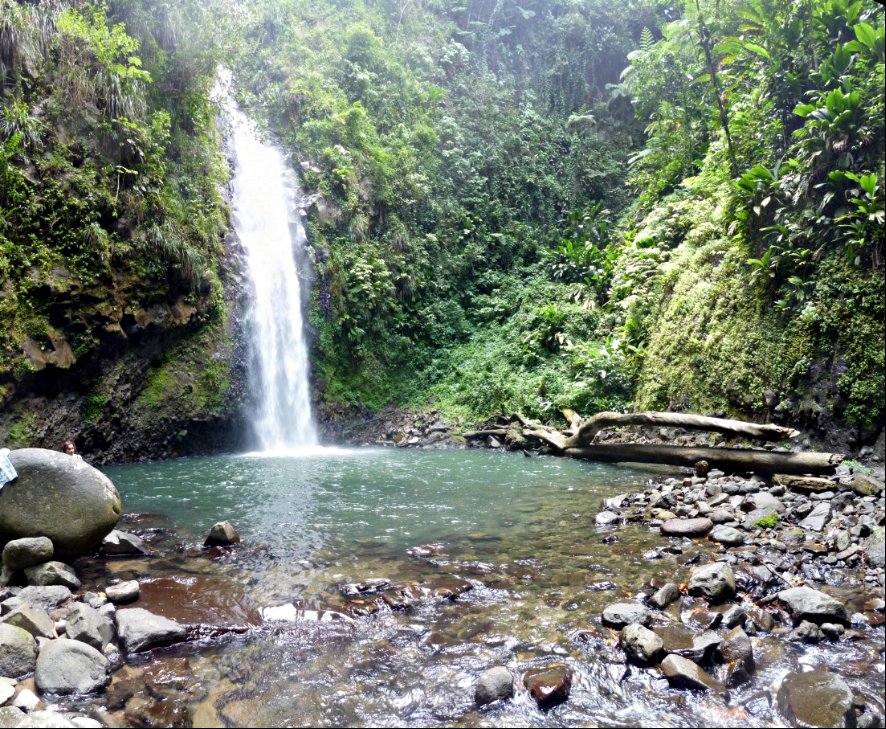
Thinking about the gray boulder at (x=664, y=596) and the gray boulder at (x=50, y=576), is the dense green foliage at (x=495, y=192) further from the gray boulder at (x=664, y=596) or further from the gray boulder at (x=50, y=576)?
the gray boulder at (x=50, y=576)

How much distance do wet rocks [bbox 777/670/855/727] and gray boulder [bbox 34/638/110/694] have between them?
12.5 ft

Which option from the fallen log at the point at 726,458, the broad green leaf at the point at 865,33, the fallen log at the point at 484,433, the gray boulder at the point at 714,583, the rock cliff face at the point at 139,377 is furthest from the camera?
the fallen log at the point at 484,433

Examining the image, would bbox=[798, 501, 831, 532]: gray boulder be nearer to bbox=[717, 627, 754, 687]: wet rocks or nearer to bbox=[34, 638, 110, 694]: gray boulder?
bbox=[717, 627, 754, 687]: wet rocks

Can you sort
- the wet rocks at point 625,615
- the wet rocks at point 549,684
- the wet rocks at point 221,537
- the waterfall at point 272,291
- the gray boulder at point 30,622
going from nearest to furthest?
the wet rocks at point 549,684
the gray boulder at point 30,622
the wet rocks at point 625,615
the wet rocks at point 221,537
the waterfall at point 272,291

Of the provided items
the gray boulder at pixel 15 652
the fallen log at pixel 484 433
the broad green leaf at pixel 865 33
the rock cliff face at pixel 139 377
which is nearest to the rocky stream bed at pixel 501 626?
the gray boulder at pixel 15 652

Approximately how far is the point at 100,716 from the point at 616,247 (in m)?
16.9

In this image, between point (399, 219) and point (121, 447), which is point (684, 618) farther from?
point (399, 219)

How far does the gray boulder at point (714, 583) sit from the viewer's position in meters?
4.39

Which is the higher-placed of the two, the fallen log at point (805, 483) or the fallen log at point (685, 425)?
the fallen log at point (685, 425)

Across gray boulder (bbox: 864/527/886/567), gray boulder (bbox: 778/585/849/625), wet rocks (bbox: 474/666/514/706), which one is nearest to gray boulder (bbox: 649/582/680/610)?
gray boulder (bbox: 778/585/849/625)

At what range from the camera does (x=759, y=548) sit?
214 inches

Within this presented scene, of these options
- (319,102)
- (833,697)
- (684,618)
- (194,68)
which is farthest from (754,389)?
(319,102)

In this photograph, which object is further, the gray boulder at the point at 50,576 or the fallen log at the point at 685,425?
the fallen log at the point at 685,425

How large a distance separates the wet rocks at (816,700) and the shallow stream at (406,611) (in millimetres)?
99
